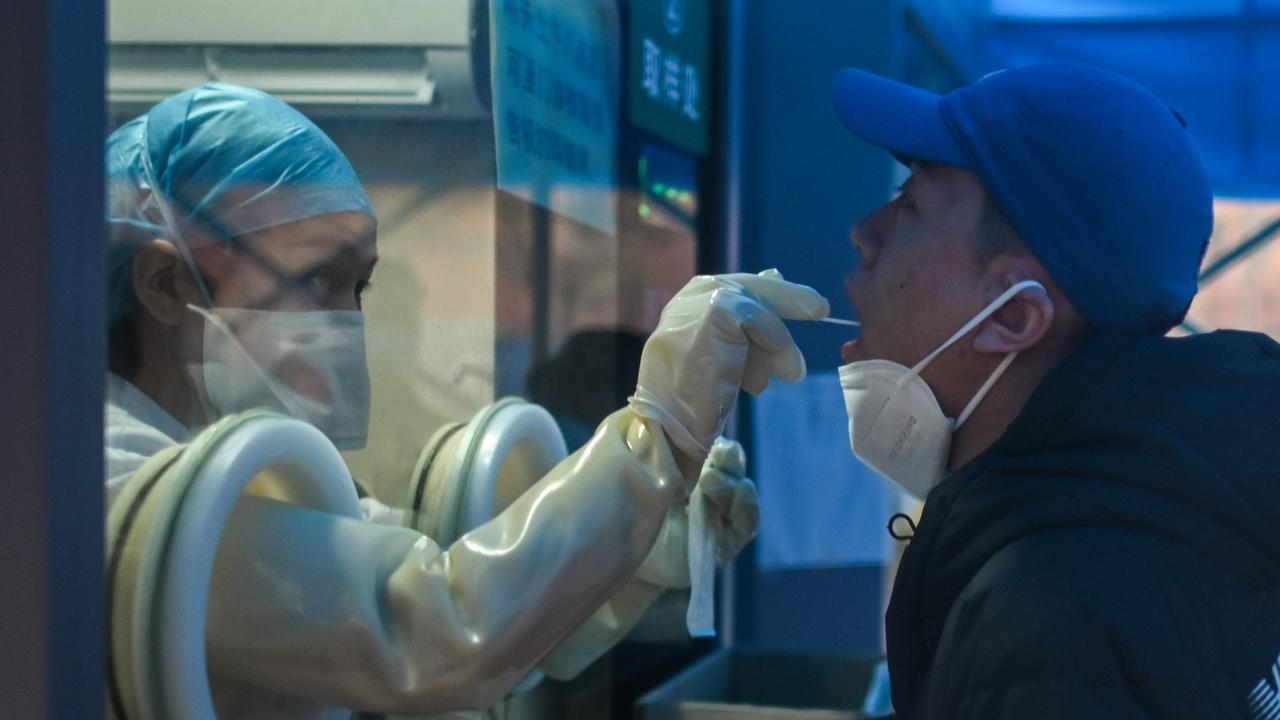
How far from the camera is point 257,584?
1232 millimetres

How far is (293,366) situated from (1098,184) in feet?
2.68

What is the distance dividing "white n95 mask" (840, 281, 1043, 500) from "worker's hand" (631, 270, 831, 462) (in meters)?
0.11

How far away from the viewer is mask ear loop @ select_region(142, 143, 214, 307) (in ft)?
4.29

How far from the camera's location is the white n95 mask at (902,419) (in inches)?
51.8

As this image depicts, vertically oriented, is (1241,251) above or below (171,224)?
below

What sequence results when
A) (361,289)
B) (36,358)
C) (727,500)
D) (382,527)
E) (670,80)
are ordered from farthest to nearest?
(670,80) → (727,500) → (361,289) → (382,527) → (36,358)

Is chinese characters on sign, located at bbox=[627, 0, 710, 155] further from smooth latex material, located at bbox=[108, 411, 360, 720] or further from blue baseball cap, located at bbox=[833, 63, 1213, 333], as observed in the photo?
smooth latex material, located at bbox=[108, 411, 360, 720]

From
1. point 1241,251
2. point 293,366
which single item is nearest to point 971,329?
point 293,366

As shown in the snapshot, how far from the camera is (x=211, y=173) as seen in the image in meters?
1.36

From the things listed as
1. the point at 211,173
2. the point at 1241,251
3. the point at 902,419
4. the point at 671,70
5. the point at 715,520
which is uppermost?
the point at 211,173

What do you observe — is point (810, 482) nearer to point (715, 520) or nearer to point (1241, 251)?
point (715, 520)

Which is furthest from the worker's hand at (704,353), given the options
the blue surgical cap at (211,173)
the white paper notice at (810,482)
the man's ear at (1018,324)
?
the white paper notice at (810,482)

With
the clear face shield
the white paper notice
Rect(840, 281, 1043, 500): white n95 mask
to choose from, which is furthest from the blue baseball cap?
the white paper notice

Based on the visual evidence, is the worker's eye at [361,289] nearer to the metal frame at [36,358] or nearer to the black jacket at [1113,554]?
the metal frame at [36,358]
